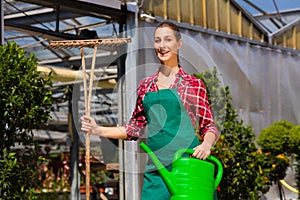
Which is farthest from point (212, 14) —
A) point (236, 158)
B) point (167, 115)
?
point (167, 115)

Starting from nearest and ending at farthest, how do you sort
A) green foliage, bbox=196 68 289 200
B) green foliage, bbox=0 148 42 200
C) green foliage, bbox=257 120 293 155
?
green foliage, bbox=0 148 42 200
green foliage, bbox=196 68 289 200
green foliage, bbox=257 120 293 155

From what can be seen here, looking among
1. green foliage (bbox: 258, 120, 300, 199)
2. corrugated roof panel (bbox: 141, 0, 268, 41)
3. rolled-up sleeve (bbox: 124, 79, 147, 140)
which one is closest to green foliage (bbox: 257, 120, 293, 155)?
green foliage (bbox: 258, 120, 300, 199)

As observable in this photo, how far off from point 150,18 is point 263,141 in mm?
1890

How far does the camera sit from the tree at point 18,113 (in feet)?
13.8

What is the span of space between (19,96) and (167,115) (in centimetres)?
182

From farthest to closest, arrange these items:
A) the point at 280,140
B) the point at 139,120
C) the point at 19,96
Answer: the point at 280,140, the point at 19,96, the point at 139,120

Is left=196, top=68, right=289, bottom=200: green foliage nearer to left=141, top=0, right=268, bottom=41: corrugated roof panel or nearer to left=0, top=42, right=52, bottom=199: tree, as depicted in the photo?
left=141, top=0, right=268, bottom=41: corrugated roof panel

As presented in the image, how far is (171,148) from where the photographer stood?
2.66m

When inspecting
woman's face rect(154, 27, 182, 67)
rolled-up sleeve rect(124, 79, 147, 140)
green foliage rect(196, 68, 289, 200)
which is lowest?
green foliage rect(196, 68, 289, 200)

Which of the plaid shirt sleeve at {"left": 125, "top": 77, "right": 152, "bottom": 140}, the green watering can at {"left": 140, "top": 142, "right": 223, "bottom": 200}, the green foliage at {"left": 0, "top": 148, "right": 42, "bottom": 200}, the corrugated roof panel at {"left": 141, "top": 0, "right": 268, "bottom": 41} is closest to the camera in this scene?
the green watering can at {"left": 140, "top": 142, "right": 223, "bottom": 200}

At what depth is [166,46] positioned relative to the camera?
2.72 m

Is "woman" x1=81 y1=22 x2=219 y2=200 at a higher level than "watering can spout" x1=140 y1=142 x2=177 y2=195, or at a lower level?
higher

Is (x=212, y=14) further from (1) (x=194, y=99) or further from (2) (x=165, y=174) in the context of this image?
(2) (x=165, y=174)

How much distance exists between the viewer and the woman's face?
2.73 metres
